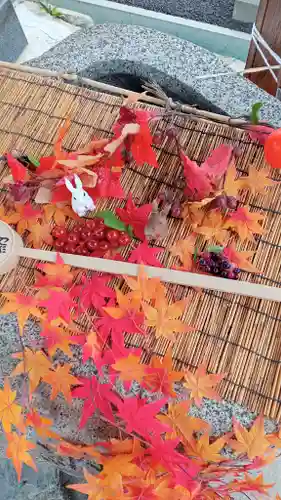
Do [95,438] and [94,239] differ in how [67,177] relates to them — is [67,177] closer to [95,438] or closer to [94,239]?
[94,239]

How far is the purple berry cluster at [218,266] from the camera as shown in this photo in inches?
41.3

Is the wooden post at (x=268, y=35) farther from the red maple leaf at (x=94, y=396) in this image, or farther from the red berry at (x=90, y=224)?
the red maple leaf at (x=94, y=396)

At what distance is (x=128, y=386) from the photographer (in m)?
0.98

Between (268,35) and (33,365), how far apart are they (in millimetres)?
1183

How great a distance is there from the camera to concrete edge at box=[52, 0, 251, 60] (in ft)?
9.18

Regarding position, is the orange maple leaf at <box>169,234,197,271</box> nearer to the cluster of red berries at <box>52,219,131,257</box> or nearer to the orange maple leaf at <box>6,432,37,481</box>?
the cluster of red berries at <box>52,219,131,257</box>

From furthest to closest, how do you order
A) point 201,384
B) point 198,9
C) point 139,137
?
point 198,9
point 139,137
point 201,384

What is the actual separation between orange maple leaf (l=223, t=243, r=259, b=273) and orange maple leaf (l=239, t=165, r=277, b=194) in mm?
162

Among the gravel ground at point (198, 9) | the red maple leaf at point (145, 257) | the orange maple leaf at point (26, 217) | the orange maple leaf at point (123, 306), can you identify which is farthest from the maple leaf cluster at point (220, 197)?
the gravel ground at point (198, 9)

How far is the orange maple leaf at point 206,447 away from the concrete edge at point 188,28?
235 centimetres

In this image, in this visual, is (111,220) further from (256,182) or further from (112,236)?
(256,182)

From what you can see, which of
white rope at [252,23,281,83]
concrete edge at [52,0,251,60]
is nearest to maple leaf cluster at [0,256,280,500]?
white rope at [252,23,281,83]

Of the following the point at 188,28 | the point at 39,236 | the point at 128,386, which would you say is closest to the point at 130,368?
the point at 128,386

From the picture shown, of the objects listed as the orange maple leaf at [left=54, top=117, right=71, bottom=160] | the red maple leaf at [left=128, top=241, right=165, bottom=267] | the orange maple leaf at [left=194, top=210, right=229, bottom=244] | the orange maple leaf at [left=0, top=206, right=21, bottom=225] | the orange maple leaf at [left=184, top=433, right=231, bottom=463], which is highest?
the orange maple leaf at [left=54, top=117, right=71, bottom=160]
